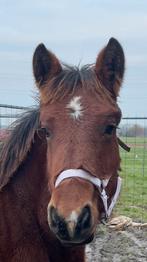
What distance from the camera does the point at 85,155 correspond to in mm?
2838

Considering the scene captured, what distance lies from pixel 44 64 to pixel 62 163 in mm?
723

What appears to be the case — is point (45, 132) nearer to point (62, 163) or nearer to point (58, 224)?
point (62, 163)

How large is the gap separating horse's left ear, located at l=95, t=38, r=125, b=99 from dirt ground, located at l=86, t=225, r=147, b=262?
2.88m

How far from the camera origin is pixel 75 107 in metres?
2.99

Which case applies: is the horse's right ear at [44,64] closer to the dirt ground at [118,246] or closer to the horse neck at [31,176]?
the horse neck at [31,176]

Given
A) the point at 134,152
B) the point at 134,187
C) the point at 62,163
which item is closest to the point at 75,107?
the point at 62,163

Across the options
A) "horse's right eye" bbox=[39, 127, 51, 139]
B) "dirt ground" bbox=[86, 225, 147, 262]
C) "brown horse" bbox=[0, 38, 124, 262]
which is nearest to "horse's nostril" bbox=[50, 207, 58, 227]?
"brown horse" bbox=[0, 38, 124, 262]

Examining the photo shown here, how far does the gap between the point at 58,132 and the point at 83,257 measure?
962mm

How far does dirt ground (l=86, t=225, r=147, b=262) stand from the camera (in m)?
5.69

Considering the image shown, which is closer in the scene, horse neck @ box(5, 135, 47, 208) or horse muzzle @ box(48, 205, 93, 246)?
horse muzzle @ box(48, 205, 93, 246)

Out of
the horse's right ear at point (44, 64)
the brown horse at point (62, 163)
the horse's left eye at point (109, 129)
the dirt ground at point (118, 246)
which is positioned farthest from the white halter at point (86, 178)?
the dirt ground at point (118, 246)

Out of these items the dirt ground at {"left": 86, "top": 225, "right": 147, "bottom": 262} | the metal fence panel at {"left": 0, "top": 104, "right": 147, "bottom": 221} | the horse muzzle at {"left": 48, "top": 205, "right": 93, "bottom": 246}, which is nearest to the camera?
the horse muzzle at {"left": 48, "top": 205, "right": 93, "bottom": 246}

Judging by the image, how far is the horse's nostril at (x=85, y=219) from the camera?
8.50 feet

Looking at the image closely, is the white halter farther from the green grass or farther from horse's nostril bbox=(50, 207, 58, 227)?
the green grass
